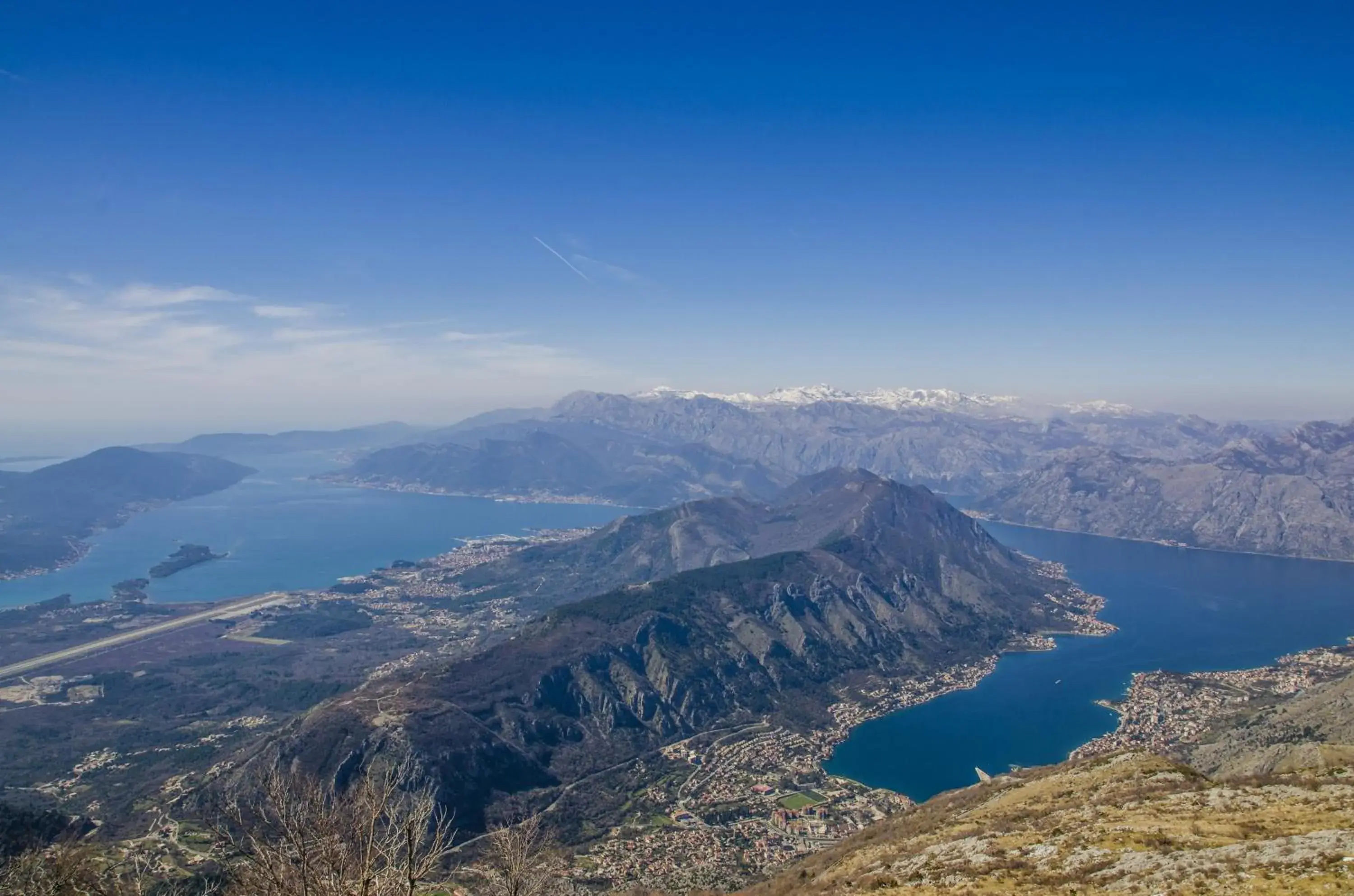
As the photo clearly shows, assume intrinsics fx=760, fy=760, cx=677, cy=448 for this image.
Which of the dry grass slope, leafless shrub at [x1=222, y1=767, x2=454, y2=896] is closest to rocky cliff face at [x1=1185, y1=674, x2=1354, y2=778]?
the dry grass slope

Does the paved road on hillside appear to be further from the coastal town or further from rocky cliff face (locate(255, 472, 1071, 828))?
the coastal town

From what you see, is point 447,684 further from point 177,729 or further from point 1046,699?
point 1046,699

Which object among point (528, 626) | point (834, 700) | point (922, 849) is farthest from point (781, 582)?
point (922, 849)

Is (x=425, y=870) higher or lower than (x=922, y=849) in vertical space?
higher

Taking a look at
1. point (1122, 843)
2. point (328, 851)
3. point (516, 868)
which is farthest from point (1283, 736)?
point (328, 851)

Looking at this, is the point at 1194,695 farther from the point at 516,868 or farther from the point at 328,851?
the point at 328,851

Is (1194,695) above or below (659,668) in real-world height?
below
